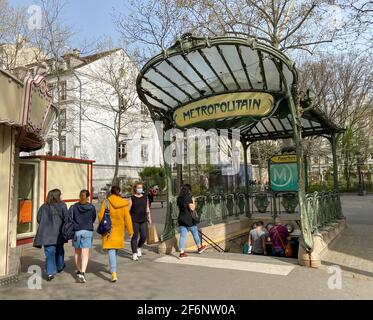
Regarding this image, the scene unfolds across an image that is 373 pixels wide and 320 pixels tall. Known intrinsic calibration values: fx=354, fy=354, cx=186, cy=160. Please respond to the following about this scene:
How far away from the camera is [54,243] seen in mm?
6199

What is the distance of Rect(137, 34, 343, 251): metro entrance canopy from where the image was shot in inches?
265

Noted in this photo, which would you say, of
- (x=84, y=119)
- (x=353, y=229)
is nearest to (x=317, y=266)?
(x=353, y=229)

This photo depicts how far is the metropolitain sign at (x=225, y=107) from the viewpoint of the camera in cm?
749

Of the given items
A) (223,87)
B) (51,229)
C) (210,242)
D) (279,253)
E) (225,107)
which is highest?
(223,87)

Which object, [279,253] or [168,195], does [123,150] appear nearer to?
[168,195]

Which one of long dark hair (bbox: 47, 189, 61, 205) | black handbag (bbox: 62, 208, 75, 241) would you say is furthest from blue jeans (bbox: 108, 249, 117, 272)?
long dark hair (bbox: 47, 189, 61, 205)

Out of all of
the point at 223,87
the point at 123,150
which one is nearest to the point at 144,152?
the point at 123,150

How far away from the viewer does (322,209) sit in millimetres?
8953

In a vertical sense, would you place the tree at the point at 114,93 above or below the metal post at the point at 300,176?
above

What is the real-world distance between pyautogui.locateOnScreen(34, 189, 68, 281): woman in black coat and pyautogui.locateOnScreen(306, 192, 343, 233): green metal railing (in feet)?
15.7

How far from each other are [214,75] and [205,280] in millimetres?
4297

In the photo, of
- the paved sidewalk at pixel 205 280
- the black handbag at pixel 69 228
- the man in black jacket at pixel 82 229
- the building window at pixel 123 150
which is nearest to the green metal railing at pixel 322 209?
the paved sidewalk at pixel 205 280

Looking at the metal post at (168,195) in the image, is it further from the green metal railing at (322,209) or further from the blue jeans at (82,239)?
the green metal railing at (322,209)
